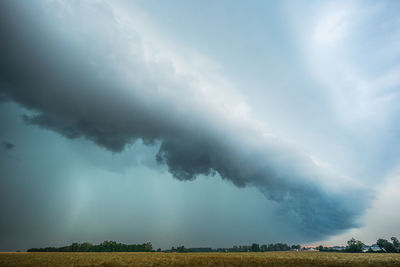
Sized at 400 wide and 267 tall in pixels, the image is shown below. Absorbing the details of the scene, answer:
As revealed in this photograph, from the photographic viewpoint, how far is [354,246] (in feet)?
618

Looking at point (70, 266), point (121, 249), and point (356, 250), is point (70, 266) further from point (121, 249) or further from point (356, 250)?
point (356, 250)

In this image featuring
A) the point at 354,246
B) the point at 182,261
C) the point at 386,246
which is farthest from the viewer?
the point at 354,246

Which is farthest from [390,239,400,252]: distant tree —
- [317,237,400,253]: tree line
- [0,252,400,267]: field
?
[0,252,400,267]: field

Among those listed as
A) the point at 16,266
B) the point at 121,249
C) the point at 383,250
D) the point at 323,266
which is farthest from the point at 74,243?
the point at 383,250

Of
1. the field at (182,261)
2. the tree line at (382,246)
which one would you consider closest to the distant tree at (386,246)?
the tree line at (382,246)

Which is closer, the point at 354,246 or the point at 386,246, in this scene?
the point at 386,246

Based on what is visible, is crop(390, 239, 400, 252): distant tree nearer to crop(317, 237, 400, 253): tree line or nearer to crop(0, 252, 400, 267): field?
crop(317, 237, 400, 253): tree line

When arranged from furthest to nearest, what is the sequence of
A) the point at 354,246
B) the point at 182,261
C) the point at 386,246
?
the point at 354,246 < the point at 386,246 < the point at 182,261

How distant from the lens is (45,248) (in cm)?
17512

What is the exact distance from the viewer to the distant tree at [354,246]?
18432 cm

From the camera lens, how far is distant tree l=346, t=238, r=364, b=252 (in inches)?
7257

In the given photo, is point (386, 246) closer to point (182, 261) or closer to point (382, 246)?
point (382, 246)

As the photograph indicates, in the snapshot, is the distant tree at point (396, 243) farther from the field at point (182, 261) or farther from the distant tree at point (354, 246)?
the field at point (182, 261)

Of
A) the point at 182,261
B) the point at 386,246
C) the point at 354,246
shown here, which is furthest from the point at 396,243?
the point at 182,261
